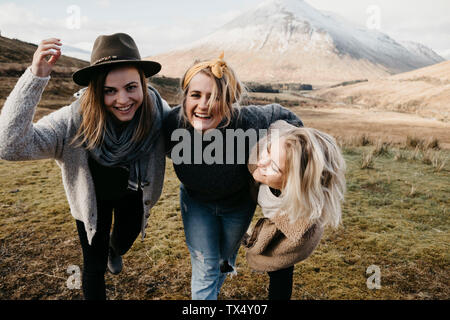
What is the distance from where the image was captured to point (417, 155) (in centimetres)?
684

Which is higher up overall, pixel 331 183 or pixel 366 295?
pixel 331 183

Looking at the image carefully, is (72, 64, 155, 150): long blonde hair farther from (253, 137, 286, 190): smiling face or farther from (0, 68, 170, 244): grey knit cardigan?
(253, 137, 286, 190): smiling face

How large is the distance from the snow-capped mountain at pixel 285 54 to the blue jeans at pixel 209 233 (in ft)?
306

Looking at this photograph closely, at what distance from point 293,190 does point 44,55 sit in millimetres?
1473

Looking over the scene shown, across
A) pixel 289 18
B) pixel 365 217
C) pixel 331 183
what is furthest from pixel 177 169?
pixel 289 18

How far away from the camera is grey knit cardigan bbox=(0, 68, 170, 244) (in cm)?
149

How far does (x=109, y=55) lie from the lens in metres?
1.82

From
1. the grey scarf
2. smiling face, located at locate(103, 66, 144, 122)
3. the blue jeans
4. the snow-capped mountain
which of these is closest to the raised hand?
smiling face, located at locate(103, 66, 144, 122)

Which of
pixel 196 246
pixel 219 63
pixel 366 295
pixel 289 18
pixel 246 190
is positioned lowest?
pixel 366 295

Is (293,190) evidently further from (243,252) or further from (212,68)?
(243,252)

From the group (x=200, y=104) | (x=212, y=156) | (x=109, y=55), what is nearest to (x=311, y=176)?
(x=212, y=156)

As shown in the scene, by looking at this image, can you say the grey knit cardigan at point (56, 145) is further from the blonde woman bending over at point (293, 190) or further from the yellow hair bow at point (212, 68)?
the blonde woman bending over at point (293, 190)

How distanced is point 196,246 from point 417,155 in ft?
21.8
